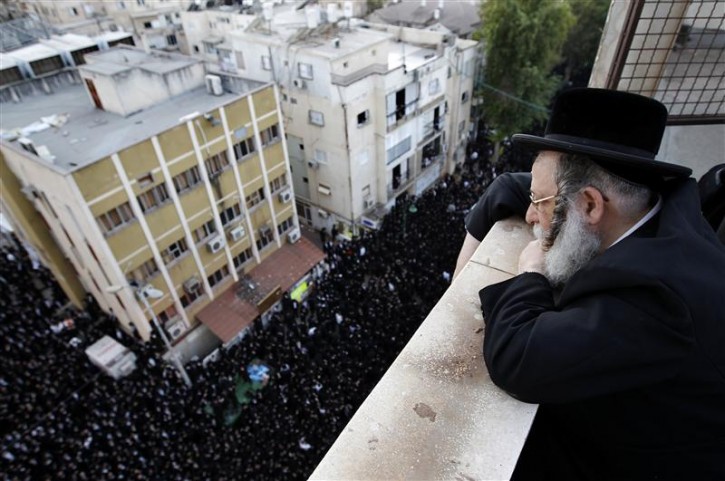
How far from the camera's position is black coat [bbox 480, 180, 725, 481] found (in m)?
1.76

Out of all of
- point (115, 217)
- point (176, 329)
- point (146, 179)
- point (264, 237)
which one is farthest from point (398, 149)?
point (115, 217)

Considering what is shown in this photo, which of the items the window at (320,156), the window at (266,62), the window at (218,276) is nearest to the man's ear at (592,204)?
the window at (218,276)

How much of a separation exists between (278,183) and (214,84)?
167 inches

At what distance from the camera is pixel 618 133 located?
2131mm

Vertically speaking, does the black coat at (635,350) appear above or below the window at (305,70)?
above

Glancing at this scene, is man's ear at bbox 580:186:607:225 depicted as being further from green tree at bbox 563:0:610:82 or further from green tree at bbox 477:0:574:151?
green tree at bbox 563:0:610:82

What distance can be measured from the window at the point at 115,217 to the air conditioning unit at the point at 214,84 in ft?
19.7

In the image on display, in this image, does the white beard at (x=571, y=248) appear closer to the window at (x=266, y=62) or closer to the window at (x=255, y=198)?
the window at (x=255, y=198)

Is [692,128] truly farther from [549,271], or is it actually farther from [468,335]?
[468,335]

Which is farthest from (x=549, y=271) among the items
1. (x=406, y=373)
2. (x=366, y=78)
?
(x=366, y=78)

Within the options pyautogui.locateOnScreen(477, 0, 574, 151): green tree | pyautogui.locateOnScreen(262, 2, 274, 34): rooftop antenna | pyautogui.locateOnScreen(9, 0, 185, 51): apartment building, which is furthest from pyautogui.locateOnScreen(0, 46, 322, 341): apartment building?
pyautogui.locateOnScreen(9, 0, 185, 51): apartment building

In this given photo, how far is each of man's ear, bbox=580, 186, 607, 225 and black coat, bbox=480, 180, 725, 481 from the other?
0.67 feet

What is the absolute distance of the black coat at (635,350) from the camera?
1.76 meters

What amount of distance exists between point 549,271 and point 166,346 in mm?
15097
